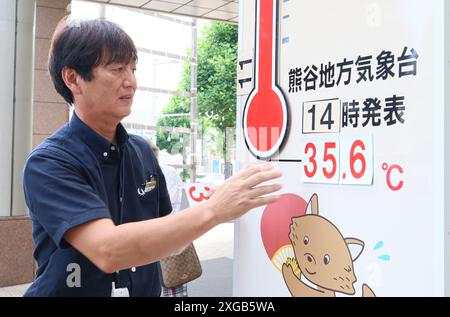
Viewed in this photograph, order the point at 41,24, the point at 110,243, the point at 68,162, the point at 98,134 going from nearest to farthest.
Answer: the point at 110,243 < the point at 68,162 < the point at 98,134 < the point at 41,24

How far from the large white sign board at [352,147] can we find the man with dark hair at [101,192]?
0.27 meters

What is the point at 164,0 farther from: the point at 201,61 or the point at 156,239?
the point at 201,61

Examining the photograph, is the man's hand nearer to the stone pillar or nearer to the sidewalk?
the sidewalk

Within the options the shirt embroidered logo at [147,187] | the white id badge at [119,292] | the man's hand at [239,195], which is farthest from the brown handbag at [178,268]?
the man's hand at [239,195]

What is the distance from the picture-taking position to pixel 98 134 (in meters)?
1.51

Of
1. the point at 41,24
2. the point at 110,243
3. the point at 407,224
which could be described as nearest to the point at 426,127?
the point at 407,224

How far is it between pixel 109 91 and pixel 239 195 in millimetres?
542

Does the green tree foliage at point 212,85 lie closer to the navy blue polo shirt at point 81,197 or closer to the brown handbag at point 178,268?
the brown handbag at point 178,268

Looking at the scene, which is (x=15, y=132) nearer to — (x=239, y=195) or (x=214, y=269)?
(x=214, y=269)

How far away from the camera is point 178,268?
3.38 meters

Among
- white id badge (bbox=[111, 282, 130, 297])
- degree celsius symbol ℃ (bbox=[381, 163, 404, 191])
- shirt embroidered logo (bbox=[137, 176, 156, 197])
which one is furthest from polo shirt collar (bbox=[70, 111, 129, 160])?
degree celsius symbol ℃ (bbox=[381, 163, 404, 191])

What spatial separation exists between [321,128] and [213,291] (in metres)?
3.84

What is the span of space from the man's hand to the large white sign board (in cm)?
31

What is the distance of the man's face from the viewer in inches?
56.8
